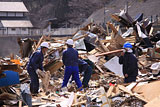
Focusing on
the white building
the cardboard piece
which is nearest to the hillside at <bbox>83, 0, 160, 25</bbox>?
the white building

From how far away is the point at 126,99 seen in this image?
7.71 meters

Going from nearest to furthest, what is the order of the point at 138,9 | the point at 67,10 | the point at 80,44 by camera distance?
the point at 80,44
the point at 138,9
the point at 67,10

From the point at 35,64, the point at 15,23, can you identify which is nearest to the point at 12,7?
the point at 15,23

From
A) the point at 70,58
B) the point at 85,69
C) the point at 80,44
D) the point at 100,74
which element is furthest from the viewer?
the point at 80,44

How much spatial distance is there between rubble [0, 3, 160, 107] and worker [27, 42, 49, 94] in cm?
22

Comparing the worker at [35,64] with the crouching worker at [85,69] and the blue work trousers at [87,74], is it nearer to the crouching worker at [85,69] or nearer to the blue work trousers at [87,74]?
the crouching worker at [85,69]

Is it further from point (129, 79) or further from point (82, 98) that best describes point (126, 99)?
point (129, 79)

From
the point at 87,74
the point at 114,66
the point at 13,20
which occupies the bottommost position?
the point at 114,66

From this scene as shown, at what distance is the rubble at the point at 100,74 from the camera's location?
25.9ft

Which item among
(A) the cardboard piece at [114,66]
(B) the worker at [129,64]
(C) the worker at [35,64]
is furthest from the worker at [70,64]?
(A) the cardboard piece at [114,66]

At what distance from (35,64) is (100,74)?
14.6ft

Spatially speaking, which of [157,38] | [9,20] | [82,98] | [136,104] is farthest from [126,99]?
[9,20]

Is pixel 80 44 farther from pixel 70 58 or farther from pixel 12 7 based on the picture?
pixel 12 7

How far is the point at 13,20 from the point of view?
56.9 m
